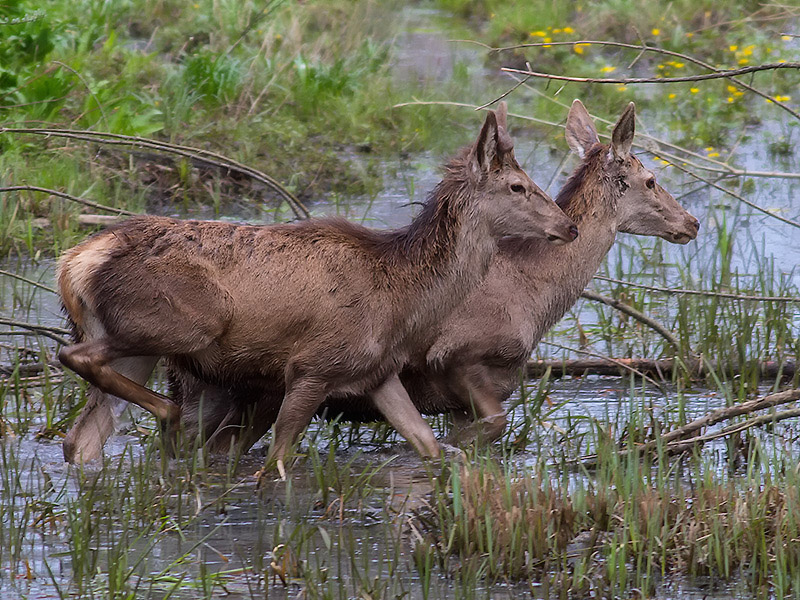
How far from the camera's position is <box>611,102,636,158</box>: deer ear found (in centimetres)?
747

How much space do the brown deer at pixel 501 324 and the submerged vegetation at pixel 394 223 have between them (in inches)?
7.9

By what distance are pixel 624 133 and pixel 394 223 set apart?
381 centimetres

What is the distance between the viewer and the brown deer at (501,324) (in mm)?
7090

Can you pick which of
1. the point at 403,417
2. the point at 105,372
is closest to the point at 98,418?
the point at 105,372

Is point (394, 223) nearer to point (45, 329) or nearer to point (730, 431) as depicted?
point (45, 329)

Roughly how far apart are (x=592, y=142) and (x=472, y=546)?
3.39 meters

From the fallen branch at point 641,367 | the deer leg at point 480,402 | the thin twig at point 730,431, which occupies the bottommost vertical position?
the thin twig at point 730,431

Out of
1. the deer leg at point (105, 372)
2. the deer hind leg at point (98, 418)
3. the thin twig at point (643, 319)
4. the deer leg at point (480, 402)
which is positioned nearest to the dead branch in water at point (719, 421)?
the deer leg at point (480, 402)

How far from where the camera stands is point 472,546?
5.37 meters

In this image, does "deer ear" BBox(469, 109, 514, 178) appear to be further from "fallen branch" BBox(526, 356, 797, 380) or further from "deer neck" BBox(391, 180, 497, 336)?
"fallen branch" BBox(526, 356, 797, 380)

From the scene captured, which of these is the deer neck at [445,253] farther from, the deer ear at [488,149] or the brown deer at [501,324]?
the brown deer at [501,324]

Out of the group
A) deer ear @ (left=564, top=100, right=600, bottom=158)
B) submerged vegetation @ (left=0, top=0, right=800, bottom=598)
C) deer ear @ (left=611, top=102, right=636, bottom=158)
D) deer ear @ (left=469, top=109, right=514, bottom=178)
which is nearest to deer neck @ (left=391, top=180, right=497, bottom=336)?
deer ear @ (left=469, top=109, right=514, bottom=178)

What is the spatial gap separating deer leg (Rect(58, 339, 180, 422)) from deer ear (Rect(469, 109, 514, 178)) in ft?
6.49

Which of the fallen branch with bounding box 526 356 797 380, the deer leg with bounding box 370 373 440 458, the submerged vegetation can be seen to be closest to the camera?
the submerged vegetation
